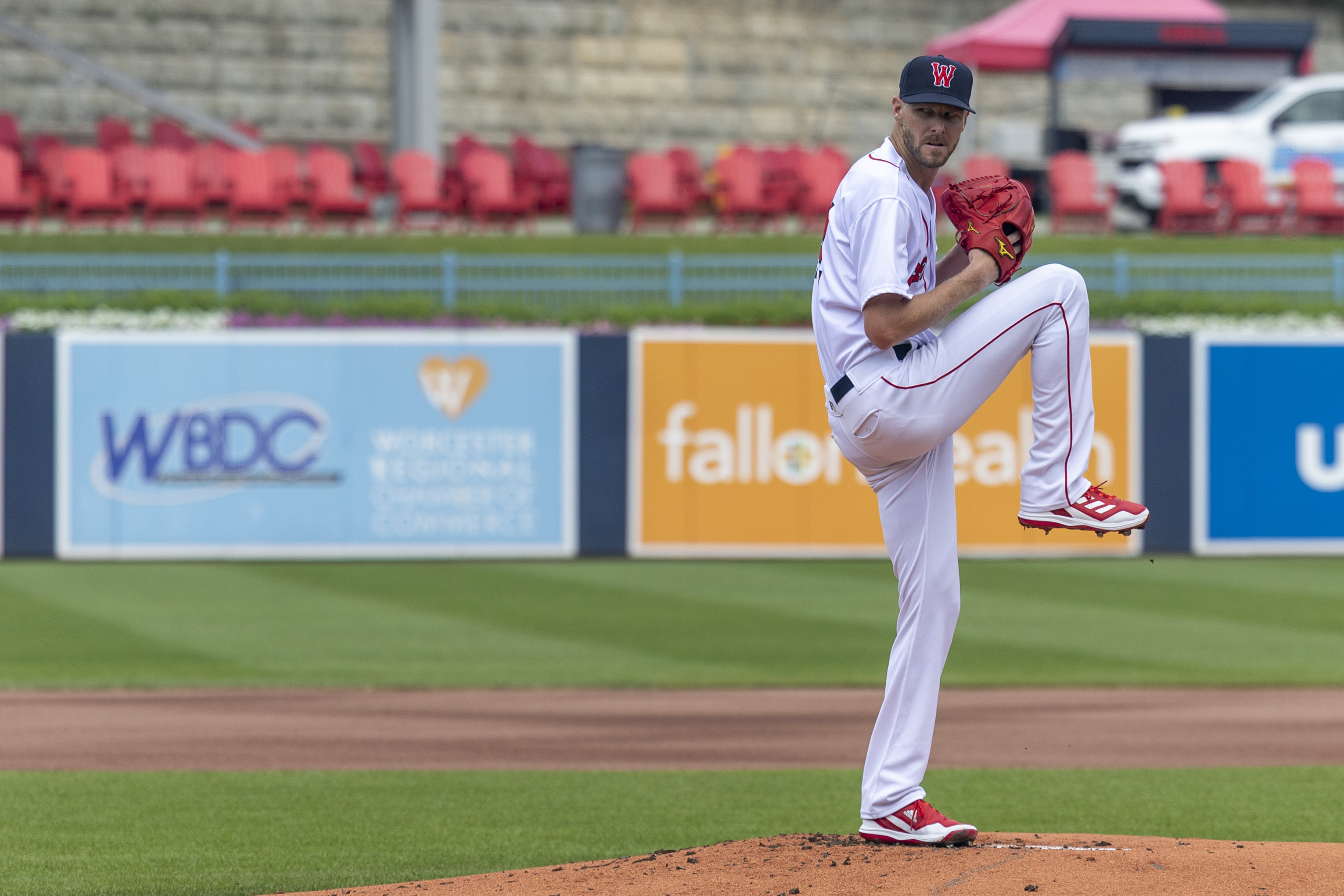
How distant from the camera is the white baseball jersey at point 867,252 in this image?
15.3 feet

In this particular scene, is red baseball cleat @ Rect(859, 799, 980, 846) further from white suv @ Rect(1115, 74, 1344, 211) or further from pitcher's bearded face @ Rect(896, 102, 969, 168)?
white suv @ Rect(1115, 74, 1344, 211)

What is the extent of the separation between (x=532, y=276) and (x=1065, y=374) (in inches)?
519

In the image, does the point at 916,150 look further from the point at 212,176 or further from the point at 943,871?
the point at 212,176

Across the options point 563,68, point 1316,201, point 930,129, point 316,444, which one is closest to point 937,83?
point 930,129

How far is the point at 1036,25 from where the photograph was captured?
100 ft

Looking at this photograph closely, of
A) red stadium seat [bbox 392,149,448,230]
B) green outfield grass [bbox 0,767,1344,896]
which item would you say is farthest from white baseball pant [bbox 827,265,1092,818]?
red stadium seat [bbox 392,149,448,230]

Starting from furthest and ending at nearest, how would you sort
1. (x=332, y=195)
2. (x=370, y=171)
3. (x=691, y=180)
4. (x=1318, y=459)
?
(x=370, y=171)
(x=691, y=180)
(x=332, y=195)
(x=1318, y=459)

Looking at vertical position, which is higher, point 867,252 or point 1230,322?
point 1230,322

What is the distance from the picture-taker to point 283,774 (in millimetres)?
7523

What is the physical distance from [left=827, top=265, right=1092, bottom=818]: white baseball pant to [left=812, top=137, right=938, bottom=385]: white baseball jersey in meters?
0.10

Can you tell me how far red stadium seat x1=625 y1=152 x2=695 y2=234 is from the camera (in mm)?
24234

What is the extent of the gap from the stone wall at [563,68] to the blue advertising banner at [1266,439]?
52.9 ft

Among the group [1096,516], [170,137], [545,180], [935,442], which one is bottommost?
[1096,516]

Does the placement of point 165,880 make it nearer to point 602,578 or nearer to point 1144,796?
point 1144,796
